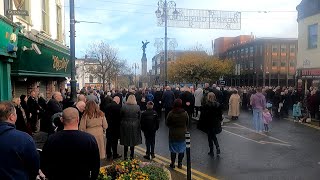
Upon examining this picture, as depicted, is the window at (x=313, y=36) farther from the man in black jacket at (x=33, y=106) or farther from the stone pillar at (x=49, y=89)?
the man in black jacket at (x=33, y=106)

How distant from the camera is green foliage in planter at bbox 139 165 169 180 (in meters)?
6.31

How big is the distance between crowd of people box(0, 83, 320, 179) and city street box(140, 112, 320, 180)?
619mm

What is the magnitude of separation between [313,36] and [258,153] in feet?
52.5

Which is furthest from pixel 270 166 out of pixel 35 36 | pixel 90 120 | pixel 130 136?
pixel 35 36

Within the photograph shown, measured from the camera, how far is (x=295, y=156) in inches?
414

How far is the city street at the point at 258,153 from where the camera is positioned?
28.4ft

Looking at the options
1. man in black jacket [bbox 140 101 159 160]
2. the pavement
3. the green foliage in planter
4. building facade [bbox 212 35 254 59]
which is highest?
building facade [bbox 212 35 254 59]

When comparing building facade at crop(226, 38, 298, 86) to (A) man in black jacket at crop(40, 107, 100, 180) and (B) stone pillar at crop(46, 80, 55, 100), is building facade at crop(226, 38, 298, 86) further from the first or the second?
(A) man in black jacket at crop(40, 107, 100, 180)

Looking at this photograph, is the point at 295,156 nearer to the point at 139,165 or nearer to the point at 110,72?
the point at 139,165

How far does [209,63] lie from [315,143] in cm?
4207

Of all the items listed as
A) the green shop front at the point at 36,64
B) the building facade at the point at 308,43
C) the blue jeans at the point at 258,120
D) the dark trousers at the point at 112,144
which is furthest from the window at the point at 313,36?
the dark trousers at the point at 112,144

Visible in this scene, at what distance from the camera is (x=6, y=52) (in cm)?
1191

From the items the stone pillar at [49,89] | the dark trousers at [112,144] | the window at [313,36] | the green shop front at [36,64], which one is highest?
the window at [313,36]

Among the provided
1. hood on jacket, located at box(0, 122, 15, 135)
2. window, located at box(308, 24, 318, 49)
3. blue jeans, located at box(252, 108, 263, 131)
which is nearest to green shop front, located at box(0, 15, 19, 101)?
hood on jacket, located at box(0, 122, 15, 135)
